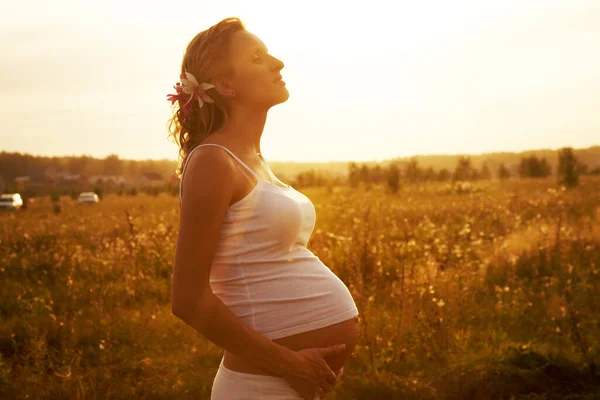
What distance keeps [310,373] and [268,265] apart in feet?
1.25

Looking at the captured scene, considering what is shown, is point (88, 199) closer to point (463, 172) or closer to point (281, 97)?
point (463, 172)

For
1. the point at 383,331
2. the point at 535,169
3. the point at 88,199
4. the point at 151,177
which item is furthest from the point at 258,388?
the point at 151,177

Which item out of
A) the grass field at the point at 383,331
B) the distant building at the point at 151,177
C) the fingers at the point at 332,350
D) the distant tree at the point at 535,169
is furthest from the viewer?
the distant building at the point at 151,177

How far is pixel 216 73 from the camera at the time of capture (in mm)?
2045

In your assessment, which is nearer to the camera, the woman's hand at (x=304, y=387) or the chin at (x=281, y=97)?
the woman's hand at (x=304, y=387)

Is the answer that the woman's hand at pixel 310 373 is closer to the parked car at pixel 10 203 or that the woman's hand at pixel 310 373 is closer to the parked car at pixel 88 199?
the parked car at pixel 10 203

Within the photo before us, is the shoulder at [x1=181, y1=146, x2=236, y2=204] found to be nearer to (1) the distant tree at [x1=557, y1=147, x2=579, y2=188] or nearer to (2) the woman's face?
(2) the woman's face

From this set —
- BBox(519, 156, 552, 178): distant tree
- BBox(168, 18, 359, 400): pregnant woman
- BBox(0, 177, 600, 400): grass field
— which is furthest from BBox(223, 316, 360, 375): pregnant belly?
BBox(519, 156, 552, 178): distant tree

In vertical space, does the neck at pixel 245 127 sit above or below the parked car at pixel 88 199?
above

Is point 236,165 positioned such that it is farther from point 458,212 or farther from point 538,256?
point 458,212

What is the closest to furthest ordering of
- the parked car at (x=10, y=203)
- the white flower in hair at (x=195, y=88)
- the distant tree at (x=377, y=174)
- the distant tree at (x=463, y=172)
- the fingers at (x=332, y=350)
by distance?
the fingers at (x=332, y=350) → the white flower in hair at (x=195, y=88) → the parked car at (x=10, y=203) → the distant tree at (x=377, y=174) → the distant tree at (x=463, y=172)

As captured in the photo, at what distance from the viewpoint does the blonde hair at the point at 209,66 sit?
2.05 metres

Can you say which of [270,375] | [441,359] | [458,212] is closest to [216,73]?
[270,375]

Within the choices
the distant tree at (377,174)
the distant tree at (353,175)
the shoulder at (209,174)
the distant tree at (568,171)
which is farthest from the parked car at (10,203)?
the shoulder at (209,174)
